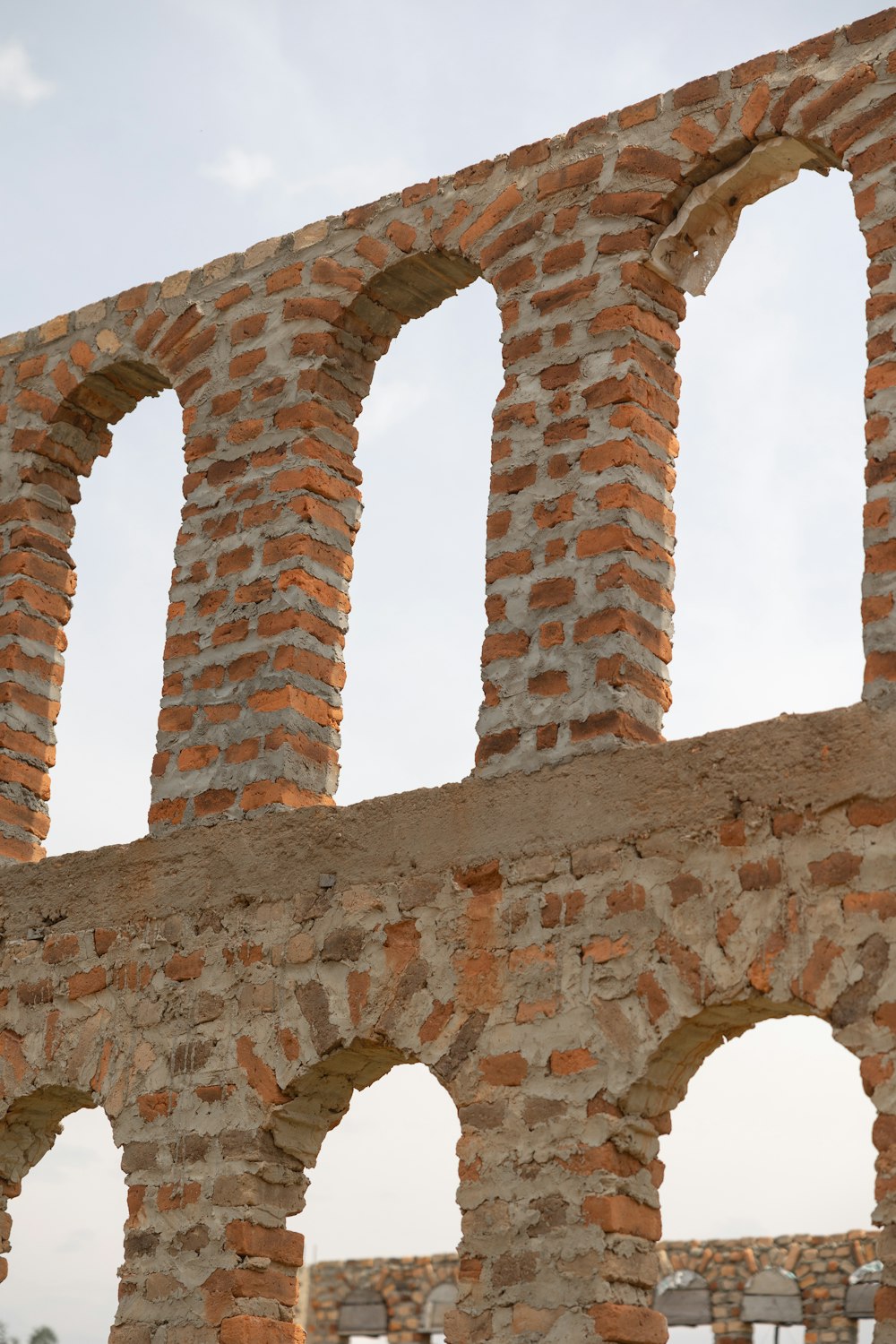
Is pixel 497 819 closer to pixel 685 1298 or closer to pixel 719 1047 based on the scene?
pixel 719 1047

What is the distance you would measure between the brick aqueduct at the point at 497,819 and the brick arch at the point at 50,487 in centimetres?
3

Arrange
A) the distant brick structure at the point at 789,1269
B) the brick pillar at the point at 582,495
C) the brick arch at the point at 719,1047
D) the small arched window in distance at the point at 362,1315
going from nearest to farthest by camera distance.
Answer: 1. the brick arch at the point at 719,1047
2. the brick pillar at the point at 582,495
3. the distant brick structure at the point at 789,1269
4. the small arched window in distance at the point at 362,1315

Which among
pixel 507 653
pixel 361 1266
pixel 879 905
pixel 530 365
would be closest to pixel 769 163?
pixel 530 365

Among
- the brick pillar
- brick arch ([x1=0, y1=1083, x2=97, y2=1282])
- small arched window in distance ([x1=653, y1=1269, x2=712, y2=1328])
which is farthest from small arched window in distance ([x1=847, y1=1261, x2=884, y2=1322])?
the brick pillar

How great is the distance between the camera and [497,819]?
19.5ft

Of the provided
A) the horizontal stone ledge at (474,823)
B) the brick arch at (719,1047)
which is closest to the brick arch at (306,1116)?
the horizontal stone ledge at (474,823)

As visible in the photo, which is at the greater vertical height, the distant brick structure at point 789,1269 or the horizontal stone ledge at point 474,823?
the horizontal stone ledge at point 474,823

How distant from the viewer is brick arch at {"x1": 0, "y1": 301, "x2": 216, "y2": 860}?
7645mm

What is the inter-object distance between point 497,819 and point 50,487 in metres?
3.23

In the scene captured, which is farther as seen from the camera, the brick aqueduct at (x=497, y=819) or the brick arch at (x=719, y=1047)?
the brick aqueduct at (x=497, y=819)

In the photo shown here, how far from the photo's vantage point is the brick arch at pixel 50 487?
764cm

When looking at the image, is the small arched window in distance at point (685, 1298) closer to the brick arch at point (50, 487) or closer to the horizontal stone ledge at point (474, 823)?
the brick arch at point (50, 487)

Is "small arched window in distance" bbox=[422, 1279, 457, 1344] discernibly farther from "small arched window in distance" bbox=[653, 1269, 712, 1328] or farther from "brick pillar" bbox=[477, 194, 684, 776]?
"brick pillar" bbox=[477, 194, 684, 776]

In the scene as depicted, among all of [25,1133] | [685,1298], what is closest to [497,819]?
[25,1133]
